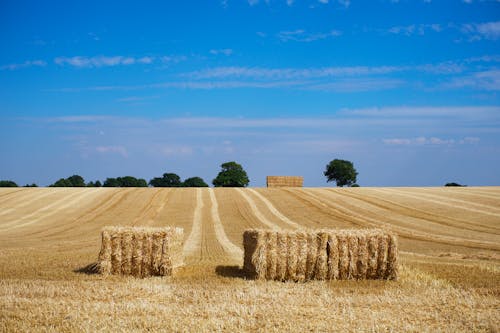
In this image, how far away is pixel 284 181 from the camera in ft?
154

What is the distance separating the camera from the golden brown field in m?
7.98

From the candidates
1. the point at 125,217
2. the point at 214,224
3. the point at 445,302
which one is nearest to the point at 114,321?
the point at 445,302

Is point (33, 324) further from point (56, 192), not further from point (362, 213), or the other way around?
point (56, 192)

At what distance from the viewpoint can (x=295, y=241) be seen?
460 inches

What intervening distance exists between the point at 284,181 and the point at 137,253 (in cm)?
3544

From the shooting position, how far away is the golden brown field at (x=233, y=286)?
7.98 metres

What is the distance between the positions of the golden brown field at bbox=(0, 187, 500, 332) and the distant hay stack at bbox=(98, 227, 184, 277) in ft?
1.43

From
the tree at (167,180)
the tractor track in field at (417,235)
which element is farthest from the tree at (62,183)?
the tractor track in field at (417,235)

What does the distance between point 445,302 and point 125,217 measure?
21198mm

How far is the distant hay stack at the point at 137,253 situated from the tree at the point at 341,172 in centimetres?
7363

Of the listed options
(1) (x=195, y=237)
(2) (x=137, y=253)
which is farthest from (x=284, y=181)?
(2) (x=137, y=253)

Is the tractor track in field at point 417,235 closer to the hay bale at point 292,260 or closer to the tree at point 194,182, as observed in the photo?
the hay bale at point 292,260

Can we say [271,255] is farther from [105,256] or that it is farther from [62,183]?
[62,183]

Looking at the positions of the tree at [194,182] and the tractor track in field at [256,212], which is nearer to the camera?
the tractor track in field at [256,212]
